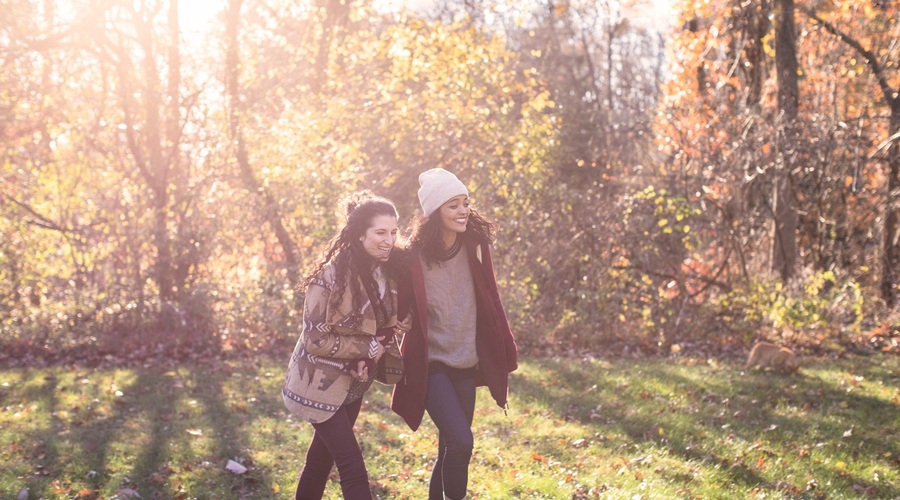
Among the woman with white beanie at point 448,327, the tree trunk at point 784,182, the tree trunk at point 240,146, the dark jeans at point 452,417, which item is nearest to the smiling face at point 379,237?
the woman with white beanie at point 448,327

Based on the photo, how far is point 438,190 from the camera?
4641 mm

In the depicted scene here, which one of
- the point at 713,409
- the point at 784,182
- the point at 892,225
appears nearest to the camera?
the point at 713,409

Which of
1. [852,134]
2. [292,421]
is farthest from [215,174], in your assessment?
[852,134]

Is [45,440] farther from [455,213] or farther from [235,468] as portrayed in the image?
[455,213]

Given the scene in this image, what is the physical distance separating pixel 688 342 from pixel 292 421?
6.17m

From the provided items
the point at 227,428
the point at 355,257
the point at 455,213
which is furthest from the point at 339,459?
the point at 227,428

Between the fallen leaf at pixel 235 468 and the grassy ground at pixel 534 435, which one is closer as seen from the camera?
the grassy ground at pixel 534 435

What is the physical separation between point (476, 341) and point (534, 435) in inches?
123

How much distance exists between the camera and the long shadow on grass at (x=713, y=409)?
6801mm

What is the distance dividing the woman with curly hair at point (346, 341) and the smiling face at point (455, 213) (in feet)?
0.96

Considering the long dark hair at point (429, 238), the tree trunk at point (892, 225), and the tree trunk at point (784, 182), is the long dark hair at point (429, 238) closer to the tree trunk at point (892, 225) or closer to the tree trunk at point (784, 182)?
the tree trunk at point (784, 182)

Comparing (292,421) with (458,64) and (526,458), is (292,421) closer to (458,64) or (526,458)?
(526,458)

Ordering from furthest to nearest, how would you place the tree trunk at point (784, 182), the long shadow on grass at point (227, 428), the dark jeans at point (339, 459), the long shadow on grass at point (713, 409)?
the tree trunk at point (784, 182) → the long shadow on grass at point (713, 409) → the long shadow on grass at point (227, 428) → the dark jeans at point (339, 459)

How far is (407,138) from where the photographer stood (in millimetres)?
14391
